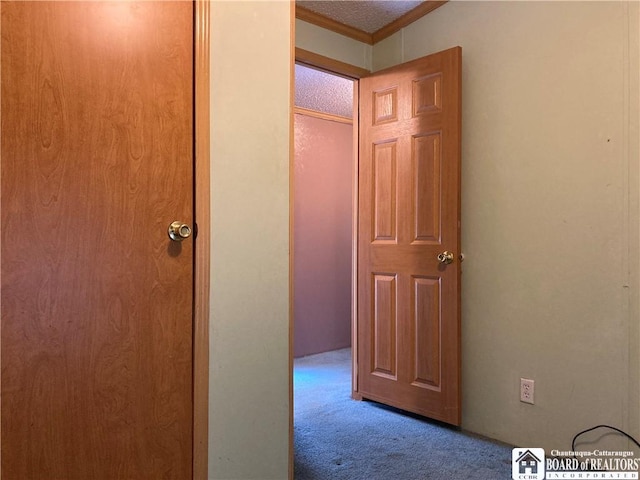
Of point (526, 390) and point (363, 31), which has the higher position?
point (363, 31)

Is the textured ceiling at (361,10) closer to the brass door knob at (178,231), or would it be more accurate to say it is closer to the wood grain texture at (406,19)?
the wood grain texture at (406,19)

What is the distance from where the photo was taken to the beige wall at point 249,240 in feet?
4.63

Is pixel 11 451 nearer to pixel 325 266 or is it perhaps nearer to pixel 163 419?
pixel 163 419

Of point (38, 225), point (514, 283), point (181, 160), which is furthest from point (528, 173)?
point (38, 225)

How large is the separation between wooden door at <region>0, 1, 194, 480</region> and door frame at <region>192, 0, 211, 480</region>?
0.02 meters

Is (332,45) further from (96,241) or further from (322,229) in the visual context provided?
(96,241)

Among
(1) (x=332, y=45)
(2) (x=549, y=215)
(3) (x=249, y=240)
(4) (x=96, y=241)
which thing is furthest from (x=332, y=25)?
(4) (x=96, y=241)

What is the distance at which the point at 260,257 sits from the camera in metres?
1.50

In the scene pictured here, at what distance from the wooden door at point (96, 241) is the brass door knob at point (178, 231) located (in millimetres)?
22

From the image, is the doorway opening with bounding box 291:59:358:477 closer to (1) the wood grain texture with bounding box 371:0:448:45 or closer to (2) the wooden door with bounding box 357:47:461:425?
(1) the wood grain texture with bounding box 371:0:448:45

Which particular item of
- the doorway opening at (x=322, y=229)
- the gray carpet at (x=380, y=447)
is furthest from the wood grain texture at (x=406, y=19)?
the gray carpet at (x=380, y=447)

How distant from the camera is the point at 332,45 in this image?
268 cm

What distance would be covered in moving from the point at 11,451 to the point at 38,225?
568 millimetres

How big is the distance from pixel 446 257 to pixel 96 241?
1673 mm
